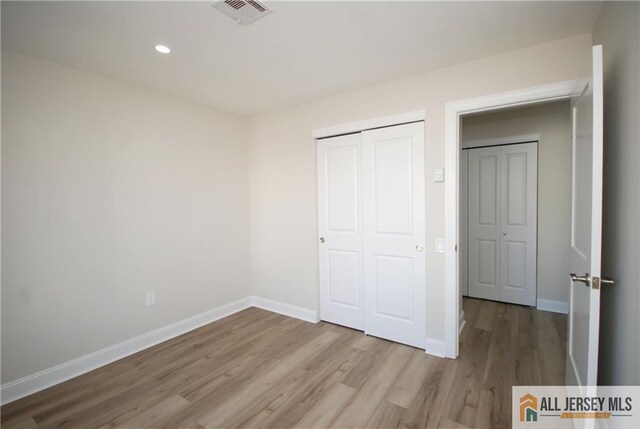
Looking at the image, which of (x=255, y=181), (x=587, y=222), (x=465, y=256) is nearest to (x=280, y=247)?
(x=255, y=181)

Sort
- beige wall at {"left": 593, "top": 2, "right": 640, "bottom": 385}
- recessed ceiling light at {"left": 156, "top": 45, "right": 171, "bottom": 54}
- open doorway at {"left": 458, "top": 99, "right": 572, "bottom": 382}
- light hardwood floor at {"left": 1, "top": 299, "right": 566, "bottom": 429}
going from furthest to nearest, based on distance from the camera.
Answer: open doorway at {"left": 458, "top": 99, "right": 572, "bottom": 382}, recessed ceiling light at {"left": 156, "top": 45, "right": 171, "bottom": 54}, light hardwood floor at {"left": 1, "top": 299, "right": 566, "bottom": 429}, beige wall at {"left": 593, "top": 2, "right": 640, "bottom": 385}

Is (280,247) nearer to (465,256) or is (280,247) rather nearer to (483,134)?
(465,256)

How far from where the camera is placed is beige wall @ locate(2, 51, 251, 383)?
7.09 ft

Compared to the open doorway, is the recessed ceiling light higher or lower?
higher

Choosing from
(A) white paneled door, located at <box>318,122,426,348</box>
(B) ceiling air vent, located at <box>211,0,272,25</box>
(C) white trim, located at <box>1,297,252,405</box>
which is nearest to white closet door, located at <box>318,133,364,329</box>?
(A) white paneled door, located at <box>318,122,426,348</box>

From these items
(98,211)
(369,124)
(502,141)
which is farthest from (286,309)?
(502,141)

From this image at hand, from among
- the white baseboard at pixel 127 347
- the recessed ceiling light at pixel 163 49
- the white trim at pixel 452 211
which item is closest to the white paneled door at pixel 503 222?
the white trim at pixel 452 211

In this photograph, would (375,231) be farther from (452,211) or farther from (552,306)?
(552,306)

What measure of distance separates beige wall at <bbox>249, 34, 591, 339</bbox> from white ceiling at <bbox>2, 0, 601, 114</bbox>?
0.13 metres

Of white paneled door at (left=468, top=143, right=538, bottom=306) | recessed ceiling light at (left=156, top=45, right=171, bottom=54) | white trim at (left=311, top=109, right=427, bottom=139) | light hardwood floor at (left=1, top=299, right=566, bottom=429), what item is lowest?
light hardwood floor at (left=1, top=299, right=566, bottom=429)


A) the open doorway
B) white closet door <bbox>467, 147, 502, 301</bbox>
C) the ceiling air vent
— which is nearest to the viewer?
the ceiling air vent

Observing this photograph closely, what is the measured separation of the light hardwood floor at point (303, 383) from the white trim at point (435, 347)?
56 mm

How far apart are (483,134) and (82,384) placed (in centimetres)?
501

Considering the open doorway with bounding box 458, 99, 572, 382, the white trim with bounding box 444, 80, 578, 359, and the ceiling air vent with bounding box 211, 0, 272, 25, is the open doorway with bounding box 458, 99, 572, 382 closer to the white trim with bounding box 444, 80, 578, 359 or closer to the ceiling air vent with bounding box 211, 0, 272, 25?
the white trim with bounding box 444, 80, 578, 359
